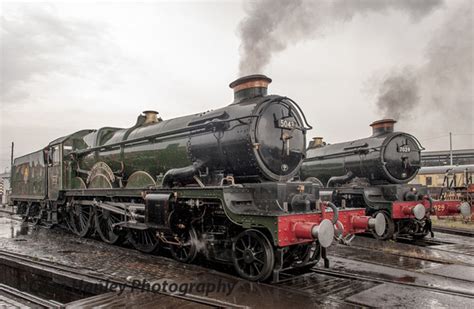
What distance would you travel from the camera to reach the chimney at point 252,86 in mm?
7305

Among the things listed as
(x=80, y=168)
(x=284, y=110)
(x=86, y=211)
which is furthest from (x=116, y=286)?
(x=80, y=168)

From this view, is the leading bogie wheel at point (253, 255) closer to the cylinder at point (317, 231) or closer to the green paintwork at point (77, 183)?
the cylinder at point (317, 231)

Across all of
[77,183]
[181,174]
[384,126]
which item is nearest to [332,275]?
[181,174]

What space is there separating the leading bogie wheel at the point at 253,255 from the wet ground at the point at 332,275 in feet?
0.62

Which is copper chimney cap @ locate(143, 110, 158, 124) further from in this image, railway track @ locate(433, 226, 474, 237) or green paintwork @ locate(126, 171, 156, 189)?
railway track @ locate(433, 226, 474, 237)

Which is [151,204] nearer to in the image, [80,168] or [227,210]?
[227,210]

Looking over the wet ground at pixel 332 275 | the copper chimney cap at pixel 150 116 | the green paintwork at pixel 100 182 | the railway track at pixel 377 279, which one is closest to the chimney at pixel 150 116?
the copper chimney cap at pixel 150 116

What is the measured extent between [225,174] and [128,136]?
4.25 m

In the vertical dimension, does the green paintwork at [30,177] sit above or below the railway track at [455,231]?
→ above

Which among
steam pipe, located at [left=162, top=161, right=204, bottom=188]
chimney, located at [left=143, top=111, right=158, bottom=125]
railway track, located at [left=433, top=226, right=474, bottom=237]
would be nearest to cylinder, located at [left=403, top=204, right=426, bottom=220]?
railway track, located at [left=433, top=226, right=474, bottom=237]

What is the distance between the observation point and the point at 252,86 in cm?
733

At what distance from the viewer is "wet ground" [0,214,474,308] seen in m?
5.26

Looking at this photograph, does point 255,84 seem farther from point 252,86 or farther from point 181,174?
point 181,174

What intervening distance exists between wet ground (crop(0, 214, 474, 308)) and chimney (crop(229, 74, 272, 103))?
11.2 ft
